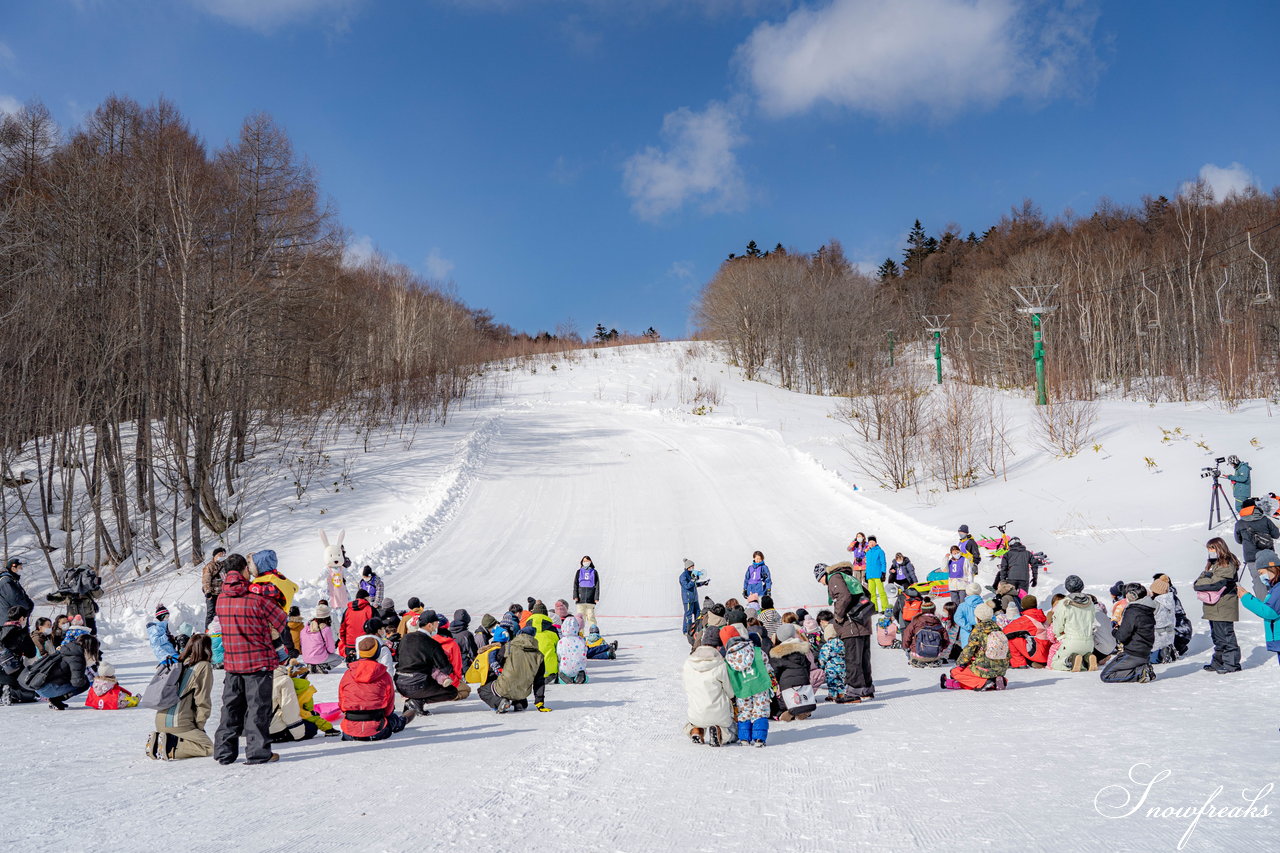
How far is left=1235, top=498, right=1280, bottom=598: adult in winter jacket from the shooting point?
41.0 feet

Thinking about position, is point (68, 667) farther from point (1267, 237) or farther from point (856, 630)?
point (1267, 237)

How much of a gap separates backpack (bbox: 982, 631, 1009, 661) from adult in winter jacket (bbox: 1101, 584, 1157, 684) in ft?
A: 4.25

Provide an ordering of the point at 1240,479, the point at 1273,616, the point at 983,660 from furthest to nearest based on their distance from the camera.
Result: the point at 1240,479 < the point at 983,660 < the point at 1273,616

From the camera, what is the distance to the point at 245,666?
22.0 ft

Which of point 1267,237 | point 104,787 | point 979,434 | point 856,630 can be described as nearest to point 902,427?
point 979,434

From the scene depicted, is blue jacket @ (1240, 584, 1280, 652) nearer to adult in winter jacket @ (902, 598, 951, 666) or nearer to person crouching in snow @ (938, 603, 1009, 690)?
person crouching in snow @ (938, 603, 1009, 690)

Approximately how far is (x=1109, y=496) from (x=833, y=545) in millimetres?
7479

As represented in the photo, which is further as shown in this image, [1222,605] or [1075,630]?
A: [1075,630]

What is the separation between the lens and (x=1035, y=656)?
10984 mm

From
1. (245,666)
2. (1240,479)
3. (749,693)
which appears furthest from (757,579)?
(245,666)

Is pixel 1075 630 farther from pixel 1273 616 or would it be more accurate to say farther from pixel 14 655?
pixel 14 655

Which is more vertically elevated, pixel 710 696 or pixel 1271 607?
pixel 1271 607

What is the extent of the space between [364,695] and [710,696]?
3.49 m

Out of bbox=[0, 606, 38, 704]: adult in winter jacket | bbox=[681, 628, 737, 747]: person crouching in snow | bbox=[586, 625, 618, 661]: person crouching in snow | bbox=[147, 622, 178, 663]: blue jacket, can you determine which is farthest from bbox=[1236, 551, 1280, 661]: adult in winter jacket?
bbox=[0, 606, 38, 704]: adult in winter jacket
